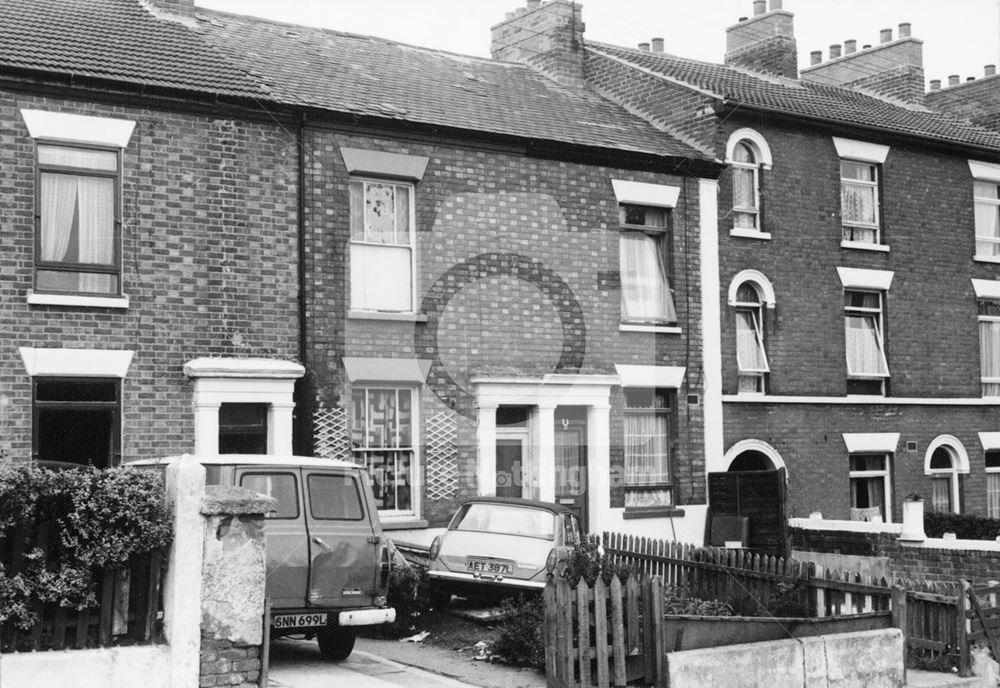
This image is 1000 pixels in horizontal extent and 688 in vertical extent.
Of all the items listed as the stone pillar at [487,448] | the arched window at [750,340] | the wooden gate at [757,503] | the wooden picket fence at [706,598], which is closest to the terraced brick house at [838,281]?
the arched window at [750,340]

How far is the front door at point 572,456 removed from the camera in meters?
20.4

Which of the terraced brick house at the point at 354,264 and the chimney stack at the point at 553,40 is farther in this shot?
the chimney stack at the point at 553,40

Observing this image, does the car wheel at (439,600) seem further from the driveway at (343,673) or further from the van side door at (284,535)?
the van side door at (284,535)

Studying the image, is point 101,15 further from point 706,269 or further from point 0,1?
point 706,269

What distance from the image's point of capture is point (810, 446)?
2298 centimetres

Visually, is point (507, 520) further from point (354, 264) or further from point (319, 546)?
point (354, 264)

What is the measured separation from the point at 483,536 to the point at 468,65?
1143 cm

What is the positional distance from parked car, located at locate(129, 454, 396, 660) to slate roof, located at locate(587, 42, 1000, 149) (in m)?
12.9

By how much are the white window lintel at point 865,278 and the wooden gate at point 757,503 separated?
5.20 meters

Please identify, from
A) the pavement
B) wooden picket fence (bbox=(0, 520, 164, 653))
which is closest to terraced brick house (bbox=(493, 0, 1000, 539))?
the pavement

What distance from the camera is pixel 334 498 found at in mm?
12484

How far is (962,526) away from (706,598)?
400 inches

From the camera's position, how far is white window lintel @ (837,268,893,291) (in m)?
23.9

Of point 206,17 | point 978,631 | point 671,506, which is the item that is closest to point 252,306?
point 206,17
